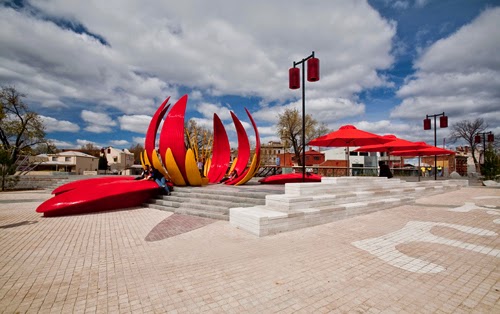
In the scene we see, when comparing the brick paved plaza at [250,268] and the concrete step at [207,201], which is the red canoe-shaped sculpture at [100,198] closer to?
the concrete step at [207,201]

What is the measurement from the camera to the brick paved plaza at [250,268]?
8.38ft

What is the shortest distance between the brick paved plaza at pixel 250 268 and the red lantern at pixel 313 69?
4.66 metres

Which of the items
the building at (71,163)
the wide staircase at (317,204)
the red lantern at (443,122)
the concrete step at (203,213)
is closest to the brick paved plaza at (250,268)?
the wide staircase at (317,204)

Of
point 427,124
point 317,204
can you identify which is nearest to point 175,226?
point 317,204

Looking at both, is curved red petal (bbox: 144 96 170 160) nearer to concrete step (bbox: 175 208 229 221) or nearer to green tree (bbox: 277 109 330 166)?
concrete step (bbox: 175 208 229 221)

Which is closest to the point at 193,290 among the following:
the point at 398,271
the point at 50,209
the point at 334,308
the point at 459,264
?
the point at 334,308

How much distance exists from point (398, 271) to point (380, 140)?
27.9ft

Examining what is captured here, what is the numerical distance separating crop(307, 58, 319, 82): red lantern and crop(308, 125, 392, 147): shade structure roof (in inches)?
114

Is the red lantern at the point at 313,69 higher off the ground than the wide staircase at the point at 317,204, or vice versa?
the red lantern at the point at 313,69

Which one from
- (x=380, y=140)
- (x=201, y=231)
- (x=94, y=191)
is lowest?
(x=201, y=231)

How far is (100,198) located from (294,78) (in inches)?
290

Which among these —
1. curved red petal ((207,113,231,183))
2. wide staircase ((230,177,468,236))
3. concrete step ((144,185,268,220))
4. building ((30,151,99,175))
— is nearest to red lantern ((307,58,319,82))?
wide staircase ((230,177,468,236))

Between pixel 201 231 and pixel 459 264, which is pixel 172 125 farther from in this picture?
pixel 459 264

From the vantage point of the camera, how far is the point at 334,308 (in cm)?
246
